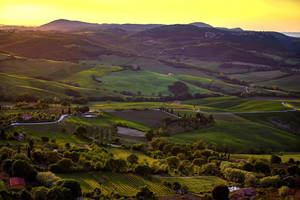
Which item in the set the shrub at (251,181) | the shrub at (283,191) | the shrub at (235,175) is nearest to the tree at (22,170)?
the shrub at (235,175)

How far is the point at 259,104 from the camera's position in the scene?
153 metres

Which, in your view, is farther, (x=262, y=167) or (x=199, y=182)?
(x=262, y=167)

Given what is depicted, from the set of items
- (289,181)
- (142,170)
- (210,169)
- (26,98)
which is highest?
(26,98)

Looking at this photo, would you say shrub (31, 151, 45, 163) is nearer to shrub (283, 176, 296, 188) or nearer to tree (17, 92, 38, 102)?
shrub (283, 176, 296, 188)

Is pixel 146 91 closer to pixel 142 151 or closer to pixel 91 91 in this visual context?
pixel 91 91

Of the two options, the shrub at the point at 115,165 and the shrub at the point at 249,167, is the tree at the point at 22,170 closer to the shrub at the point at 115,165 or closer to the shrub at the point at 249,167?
the shrub at the point at 115,165

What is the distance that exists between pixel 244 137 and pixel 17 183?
76.0 meters

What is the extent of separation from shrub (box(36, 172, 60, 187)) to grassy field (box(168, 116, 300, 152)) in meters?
46.9

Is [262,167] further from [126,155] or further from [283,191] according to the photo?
[126,155]

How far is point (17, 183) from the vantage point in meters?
42.8

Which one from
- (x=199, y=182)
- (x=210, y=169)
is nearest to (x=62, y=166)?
(x=199, y=182)

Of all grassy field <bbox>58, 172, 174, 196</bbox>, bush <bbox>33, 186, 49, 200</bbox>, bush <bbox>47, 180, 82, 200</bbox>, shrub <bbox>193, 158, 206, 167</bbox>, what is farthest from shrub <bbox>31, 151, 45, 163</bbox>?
shrub <bbox>193, 158, 206, 167</bbox>

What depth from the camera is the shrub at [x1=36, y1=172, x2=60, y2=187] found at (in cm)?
4446

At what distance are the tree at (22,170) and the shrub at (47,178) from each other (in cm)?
120
